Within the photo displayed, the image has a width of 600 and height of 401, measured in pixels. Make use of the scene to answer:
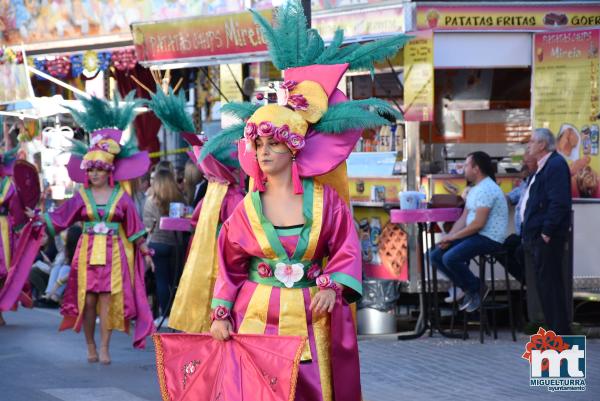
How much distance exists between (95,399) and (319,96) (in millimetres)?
3437

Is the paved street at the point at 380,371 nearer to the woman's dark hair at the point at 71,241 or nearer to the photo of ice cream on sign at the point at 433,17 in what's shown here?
the woman's dark hair at the point at 71,241

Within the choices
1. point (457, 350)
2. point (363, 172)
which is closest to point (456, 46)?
point (363, 172)

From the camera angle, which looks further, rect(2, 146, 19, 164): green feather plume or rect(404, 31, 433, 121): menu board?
rect(2, 146, 19, 164): green feather plume

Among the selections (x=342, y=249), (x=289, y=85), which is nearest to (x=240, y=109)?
(x=289, y=85)

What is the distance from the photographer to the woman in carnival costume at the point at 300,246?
20.0ft

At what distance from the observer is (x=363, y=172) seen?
12906 mm

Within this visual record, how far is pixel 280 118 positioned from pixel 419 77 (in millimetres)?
6210

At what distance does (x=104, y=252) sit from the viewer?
34.7ft

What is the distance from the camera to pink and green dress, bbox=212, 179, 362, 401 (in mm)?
6094

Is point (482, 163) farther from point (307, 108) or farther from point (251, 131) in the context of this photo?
point (251, 131)

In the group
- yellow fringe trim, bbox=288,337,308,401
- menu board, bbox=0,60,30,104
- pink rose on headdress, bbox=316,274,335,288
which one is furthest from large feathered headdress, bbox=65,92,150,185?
menu board, bbox=0,60,30,104

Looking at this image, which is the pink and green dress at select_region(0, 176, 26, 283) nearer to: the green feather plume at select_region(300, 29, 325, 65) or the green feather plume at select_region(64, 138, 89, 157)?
the green feather plume at select_region(64, 138, 89, 157)

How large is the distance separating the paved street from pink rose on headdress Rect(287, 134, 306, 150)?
9.98 feet

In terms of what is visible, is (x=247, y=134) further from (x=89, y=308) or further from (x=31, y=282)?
(x=31, y=282)
